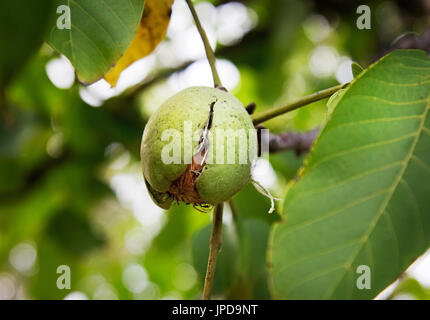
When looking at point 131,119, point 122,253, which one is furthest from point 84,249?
point 122,253

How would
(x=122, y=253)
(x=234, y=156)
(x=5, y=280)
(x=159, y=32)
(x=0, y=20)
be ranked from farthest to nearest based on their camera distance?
(x=5, y=280) < (x=122, y=253) < (x=159, y=32) < (x=234, y=156) < (x=0, y=20)

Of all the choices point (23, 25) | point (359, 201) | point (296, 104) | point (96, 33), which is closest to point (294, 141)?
point (296, 104)

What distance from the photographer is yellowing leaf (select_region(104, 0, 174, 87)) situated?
103 centimetres

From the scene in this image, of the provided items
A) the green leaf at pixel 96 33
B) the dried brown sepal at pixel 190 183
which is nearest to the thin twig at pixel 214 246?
the dried brown sepal at pixel 190 183

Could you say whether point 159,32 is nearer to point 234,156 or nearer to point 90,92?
point 234,156

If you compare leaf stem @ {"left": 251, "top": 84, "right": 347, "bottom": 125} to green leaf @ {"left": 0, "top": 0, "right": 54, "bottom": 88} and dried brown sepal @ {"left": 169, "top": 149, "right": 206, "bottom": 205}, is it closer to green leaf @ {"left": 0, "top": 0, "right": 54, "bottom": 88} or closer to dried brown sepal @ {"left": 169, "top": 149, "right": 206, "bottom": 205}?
dried brown sepal @ {"left": 169, "top": 149, "right": 206, "bottom": 205}

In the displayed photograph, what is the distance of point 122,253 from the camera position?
4.50 meters

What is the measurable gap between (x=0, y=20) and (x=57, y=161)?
1758mm

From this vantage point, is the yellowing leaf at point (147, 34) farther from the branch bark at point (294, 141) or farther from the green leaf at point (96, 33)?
the branch bark at point (294, 141)

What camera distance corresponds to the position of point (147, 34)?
3.58 ft

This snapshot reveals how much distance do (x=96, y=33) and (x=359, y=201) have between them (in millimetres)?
552


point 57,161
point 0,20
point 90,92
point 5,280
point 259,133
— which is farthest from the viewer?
point 5,280

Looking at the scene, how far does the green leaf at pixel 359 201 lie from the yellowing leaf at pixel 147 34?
517mm

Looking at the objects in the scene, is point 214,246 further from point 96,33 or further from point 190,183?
point 96,33
